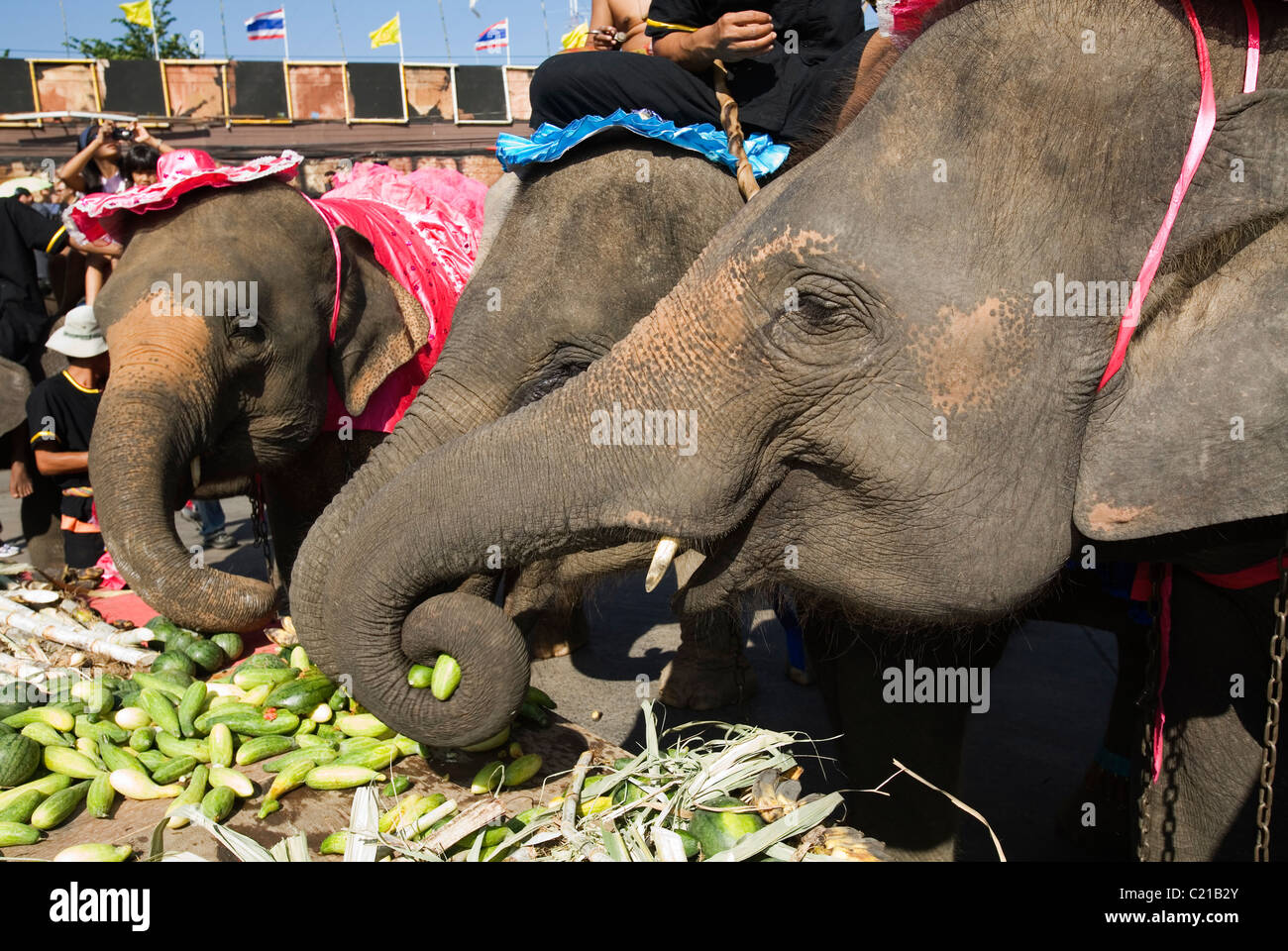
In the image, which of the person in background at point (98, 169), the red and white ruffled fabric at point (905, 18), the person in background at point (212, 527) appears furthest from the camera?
the person in background at point (212, 527)

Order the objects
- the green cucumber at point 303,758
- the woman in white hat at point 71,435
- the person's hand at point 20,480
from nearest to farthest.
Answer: the green cucumber at point 303,758 < the woman in white hat at point 71,435 < the person's hand at point 20,480

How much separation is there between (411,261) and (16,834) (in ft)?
10.1

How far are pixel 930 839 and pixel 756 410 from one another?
1732mm

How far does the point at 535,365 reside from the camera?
280 centimetres

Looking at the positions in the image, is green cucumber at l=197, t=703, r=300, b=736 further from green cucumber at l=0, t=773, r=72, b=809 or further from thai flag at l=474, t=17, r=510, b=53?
thai flag at l=474, t=17, r=510, b=53

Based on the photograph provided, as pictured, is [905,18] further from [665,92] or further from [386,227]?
[386,227]

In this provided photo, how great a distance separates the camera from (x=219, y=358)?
157 inches

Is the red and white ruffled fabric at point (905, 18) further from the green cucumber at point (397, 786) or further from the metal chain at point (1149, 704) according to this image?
the green cucumber at point (397, 786)

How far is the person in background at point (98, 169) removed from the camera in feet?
20.8

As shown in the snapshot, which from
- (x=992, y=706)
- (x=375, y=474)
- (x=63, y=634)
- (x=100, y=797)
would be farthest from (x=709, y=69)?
(x=992, y=706)

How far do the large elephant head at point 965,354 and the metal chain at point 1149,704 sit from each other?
61 cm

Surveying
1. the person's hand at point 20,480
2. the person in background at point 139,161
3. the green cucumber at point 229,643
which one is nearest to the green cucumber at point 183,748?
the green cucumber at point 229,643

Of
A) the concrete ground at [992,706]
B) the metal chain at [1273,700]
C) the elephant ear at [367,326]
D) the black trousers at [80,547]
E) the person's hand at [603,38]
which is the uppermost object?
the person's hand at [603,38]
